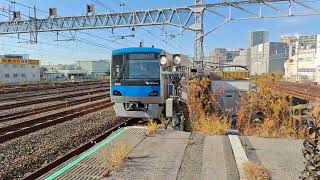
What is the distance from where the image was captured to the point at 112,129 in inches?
417

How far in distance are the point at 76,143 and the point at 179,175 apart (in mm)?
4529

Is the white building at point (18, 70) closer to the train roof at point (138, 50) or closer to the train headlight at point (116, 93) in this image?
the train headlight at point (116, 93)

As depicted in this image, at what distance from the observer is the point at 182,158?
5.81 metres

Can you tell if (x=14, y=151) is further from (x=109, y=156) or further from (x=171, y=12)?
(x=171, y=12)

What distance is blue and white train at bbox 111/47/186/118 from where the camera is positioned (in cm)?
1097

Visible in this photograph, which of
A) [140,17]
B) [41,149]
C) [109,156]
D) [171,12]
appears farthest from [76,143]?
[140,17]

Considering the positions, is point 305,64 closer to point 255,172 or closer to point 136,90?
point 136,90

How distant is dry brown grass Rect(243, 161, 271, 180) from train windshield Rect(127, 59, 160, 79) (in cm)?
642

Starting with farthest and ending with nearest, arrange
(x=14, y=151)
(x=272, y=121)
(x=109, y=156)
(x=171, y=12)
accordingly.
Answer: (x=171, y=12) < (x=272, y=121) < (x=14, y=151) < (x=109, y=156)

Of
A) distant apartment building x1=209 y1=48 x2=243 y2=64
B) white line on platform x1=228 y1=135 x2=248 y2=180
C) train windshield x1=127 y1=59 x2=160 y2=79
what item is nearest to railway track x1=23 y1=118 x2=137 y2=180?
train windshield x1=127 y1=59 x2=160 y2=79

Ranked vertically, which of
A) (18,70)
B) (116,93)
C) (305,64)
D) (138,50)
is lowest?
(116,93)

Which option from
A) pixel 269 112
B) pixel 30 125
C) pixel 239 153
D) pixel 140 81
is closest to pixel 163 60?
pixel 140 81

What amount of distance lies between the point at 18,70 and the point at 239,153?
65.7 meters

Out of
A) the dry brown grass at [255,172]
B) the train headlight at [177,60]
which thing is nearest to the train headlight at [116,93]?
the train headlight at [177,60]
